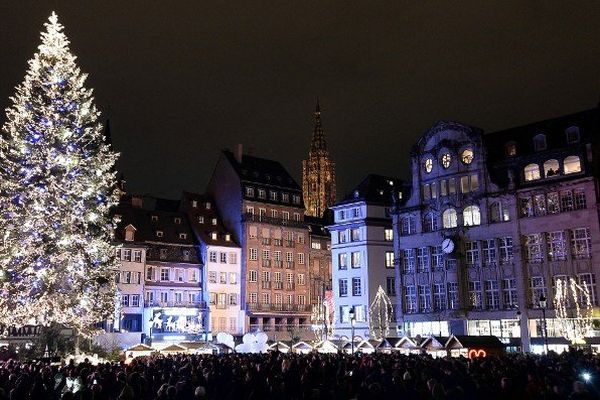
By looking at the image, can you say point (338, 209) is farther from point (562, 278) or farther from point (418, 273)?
point (562, 278)

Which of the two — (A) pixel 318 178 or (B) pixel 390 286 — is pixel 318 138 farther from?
(B) pixel 390 286

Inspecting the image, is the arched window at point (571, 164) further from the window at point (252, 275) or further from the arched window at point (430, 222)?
the window at point (252, 275)

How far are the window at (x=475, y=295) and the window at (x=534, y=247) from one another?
566 centimetres

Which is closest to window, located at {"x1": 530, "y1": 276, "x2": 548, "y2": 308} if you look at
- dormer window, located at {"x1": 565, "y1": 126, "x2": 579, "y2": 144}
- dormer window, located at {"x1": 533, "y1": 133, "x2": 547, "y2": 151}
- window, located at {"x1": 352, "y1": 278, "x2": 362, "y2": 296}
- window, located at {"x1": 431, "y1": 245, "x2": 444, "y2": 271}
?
window, located at {"x1": 431, "y1": 245, "x2": 444, "y2": 271}

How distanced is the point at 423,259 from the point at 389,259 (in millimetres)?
10272

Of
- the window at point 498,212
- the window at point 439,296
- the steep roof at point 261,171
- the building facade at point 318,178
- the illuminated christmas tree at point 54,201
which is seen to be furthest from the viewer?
the building facade at point 318,178

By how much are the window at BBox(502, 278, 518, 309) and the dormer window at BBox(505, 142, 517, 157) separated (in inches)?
472

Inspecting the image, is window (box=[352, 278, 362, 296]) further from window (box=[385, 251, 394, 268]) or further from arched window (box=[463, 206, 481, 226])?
arched window (box=[463, 206, 481, 226])

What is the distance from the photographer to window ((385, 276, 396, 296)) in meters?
77.8

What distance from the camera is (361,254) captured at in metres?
78.2

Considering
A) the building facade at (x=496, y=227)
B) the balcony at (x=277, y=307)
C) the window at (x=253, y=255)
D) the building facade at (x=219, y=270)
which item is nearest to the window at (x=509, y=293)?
the building facade at (x=496, y=227)

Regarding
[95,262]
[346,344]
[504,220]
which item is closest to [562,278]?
[504,220]

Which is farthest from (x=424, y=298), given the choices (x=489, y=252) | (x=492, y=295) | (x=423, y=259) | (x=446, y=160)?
(x=446, y=160)

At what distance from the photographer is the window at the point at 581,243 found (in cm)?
5656
